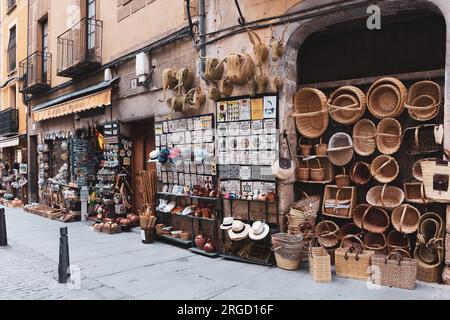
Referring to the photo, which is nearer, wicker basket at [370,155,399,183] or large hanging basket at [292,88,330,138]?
wicker basket at [370,155,399,183]

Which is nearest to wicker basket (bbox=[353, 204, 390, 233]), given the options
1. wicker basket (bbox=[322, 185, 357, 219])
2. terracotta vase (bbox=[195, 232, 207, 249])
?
wicker basket (bbox=[322, 185, 357, 219])

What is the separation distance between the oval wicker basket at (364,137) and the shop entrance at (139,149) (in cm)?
505

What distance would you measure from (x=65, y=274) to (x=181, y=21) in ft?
17.0

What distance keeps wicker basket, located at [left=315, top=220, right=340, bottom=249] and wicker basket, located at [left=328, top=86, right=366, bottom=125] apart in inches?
63.1

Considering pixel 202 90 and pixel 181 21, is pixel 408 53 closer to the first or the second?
pixel 202 90

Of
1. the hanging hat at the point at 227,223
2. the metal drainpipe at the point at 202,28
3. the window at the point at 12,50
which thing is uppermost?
the window at the point at 12,50

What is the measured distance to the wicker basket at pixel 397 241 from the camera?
5418mm

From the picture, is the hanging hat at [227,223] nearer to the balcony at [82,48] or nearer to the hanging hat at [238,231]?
the hanging hat at [238,231]

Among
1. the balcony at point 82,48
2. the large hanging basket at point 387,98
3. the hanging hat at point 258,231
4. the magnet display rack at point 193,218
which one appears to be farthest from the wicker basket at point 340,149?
the balcony at point 82,48

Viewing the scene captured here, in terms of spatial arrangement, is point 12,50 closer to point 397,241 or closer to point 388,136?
point 388,136

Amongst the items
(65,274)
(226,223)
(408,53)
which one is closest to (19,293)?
(65,274)

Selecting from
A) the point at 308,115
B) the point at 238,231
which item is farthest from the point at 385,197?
the point at 238,231

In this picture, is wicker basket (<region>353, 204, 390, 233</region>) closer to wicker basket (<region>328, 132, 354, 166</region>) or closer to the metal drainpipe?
wicker basket (<region>328, 132, 354, 166</region>)

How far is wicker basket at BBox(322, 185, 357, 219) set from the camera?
5.83m
